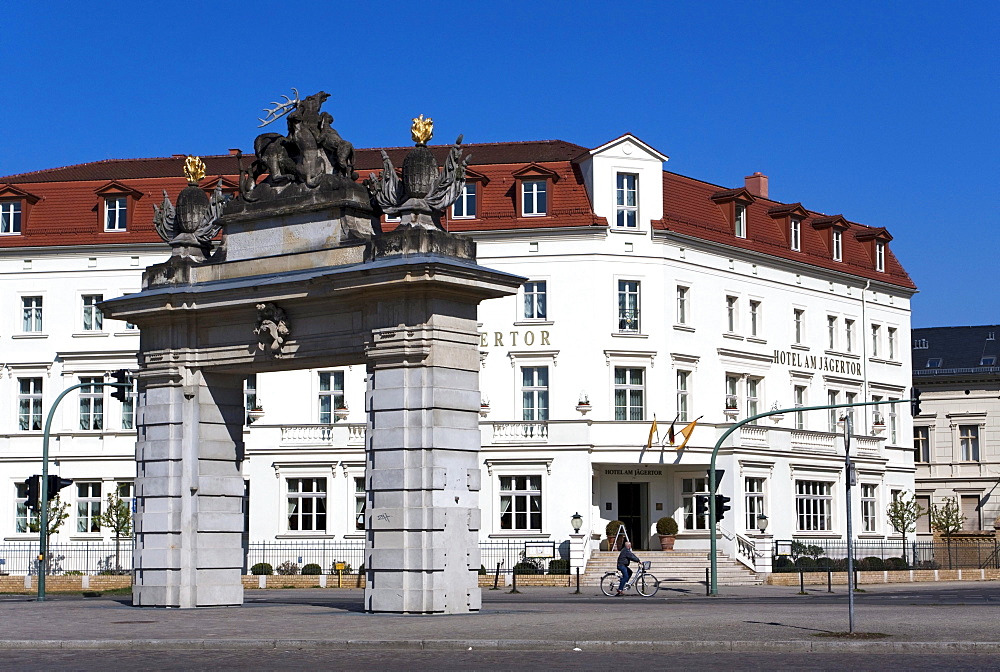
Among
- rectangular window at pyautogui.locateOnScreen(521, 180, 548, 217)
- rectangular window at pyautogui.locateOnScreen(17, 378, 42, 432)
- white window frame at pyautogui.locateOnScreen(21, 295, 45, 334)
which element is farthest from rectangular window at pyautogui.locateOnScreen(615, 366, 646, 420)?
white window frame at pyautogui.locateOnScreen(21, 295, 45, 334)

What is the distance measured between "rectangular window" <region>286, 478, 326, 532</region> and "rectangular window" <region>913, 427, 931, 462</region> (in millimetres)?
38897

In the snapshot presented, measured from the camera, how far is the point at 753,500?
59.5m

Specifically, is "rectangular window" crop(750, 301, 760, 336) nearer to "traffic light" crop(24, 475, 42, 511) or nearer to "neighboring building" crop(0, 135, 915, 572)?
"neighboring building" crop(0, 135, 915, 572)

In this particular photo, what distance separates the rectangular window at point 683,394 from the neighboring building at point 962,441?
2759 cm

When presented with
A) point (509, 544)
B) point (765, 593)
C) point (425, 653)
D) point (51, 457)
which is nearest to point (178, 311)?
point (425, 653)

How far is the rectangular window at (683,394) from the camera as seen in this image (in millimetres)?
58531

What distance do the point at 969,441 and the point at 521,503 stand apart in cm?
3625

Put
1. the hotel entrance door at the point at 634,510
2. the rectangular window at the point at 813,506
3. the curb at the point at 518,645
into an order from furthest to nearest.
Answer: the rectangular window at the point at 813,506 < the hotel entrance door at the point at 634,510 < the curb at the point at 518,645

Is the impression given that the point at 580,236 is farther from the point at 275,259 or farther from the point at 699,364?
the point at 275,259

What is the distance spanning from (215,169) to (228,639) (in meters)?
43.3

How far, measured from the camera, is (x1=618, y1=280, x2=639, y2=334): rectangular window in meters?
57.6

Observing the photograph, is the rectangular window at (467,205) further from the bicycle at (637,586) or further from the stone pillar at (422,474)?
the stone pillar at (422,474)

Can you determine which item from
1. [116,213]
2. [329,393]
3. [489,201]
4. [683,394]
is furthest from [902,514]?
[116,213]

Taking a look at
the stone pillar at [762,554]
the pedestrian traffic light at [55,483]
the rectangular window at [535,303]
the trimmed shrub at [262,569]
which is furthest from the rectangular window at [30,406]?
the stone pillar at [762,554]
